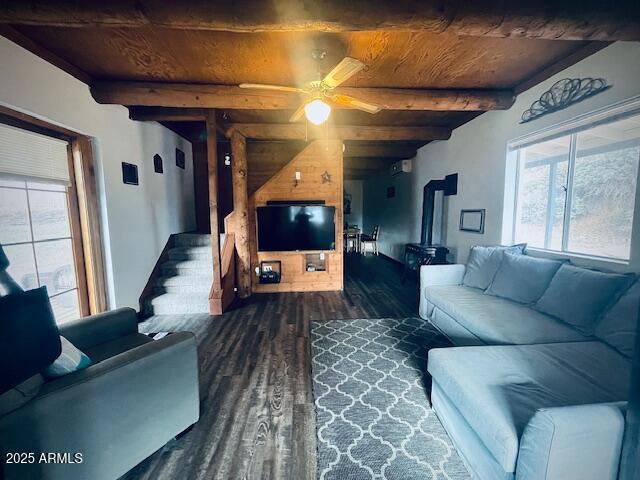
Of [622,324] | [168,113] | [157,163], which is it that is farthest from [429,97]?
[157,163]

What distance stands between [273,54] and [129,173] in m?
2.38

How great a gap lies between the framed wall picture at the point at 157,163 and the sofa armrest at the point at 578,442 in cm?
475

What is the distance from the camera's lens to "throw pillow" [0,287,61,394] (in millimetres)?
901

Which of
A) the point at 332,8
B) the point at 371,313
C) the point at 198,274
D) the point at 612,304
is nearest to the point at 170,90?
the point at 332,8

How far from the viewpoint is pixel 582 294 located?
6.25ft

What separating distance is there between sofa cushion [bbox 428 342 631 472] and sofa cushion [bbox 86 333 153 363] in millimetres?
2038

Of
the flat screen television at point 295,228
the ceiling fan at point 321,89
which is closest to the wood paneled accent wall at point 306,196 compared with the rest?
the flat screen television at point 295,228

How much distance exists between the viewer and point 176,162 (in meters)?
4.65

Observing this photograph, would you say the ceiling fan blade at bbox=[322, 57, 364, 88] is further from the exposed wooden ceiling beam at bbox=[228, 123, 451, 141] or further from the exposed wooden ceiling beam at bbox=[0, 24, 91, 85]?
the exposed wooden ceiling beam at bbox=[0, 24, 91, 85]

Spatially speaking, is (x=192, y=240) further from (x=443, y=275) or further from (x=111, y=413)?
(x=443, y=275)

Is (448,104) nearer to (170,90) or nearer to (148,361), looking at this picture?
(170,90)

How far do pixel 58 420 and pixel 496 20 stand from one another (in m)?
2.99

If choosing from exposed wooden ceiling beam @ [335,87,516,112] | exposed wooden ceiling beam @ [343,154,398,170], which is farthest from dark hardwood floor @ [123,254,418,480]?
exposed wooden ceiling beam @ [343,154,398,170]

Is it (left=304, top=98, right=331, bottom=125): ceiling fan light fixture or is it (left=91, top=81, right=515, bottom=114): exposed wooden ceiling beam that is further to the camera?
(left=91, top=81, right=515, bottom=114): exposed wooden ceiling beam
